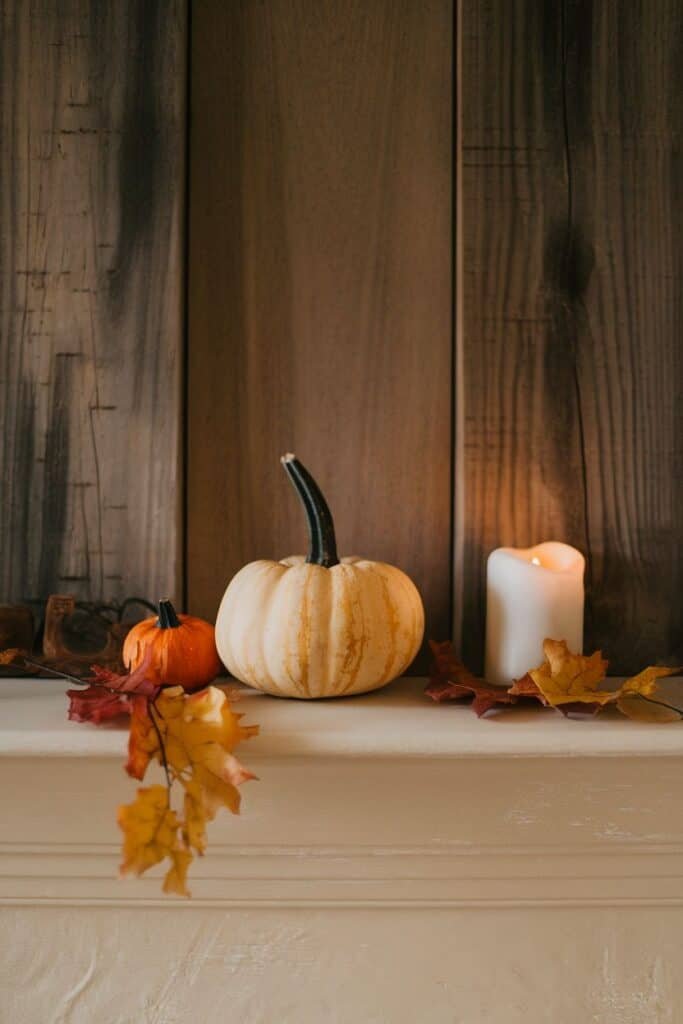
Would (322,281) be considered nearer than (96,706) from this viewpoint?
No

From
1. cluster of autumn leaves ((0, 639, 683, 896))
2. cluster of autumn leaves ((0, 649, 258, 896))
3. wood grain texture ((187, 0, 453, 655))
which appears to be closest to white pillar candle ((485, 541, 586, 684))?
cluster of autumn leaves ((0, 639, 683, 896))

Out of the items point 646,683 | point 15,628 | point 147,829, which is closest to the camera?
point 147,829

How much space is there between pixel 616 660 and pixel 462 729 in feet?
0.89

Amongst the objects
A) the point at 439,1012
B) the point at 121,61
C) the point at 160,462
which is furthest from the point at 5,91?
the point at 439,1012

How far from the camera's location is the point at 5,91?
853 millimetres

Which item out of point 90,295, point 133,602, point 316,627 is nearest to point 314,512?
point 316,627

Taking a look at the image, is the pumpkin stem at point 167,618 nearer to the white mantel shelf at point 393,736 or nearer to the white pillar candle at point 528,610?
the white mantel shelf at point 393,736

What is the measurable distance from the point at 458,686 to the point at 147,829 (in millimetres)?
286

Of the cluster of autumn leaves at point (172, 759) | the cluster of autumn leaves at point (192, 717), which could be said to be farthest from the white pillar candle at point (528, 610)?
the cluster of autumn leaves at point (172, 759)

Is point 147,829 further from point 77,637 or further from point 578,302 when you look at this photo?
point 578,302

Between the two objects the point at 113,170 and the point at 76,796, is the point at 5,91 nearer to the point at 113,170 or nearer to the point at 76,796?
the point at 113,170

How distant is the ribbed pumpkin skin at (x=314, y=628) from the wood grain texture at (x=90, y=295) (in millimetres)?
159

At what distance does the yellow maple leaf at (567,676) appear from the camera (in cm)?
70

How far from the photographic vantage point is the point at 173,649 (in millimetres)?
725
